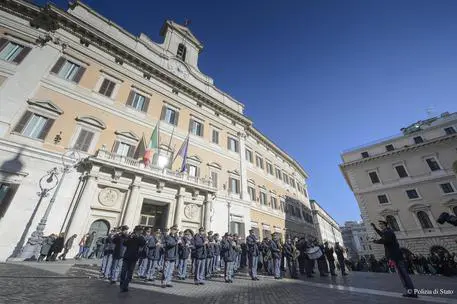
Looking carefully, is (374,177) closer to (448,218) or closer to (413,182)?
(413,182)

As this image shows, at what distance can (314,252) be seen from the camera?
375 inches

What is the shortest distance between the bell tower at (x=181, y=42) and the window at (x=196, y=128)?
7.96 metres

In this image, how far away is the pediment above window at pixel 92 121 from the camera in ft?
43.5

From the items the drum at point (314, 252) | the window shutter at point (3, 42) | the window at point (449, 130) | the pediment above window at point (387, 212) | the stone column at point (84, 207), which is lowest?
the drum at point (314, 252)

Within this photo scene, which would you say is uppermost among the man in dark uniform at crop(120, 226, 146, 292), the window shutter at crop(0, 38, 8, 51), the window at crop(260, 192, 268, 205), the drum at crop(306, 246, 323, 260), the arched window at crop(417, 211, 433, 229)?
the window shutter at crop(0, 38, 8, 51)

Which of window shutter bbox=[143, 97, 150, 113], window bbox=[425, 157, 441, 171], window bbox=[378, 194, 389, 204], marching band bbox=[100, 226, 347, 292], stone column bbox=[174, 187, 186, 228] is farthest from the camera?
window bbox=[378, 194, 389, 204]

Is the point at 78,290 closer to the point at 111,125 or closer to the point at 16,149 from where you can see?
the point at 16,149

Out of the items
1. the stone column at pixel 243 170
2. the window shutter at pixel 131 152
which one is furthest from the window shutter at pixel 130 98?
the stone column at pixel 243 170

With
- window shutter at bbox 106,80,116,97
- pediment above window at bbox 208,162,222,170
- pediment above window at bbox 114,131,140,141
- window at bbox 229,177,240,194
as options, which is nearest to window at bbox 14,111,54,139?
pediment above window at bbox 114,131,140,141

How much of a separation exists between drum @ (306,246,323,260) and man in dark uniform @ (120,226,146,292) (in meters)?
7.48

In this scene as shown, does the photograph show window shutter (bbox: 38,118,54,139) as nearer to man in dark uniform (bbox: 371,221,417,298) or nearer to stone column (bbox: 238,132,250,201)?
stone column (bbox: 238,132,250,201)

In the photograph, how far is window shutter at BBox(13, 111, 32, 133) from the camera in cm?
1102

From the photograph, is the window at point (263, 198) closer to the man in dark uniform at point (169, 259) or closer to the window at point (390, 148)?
the man in dark uniform at point (169, 259)

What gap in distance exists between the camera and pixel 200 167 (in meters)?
18.1
